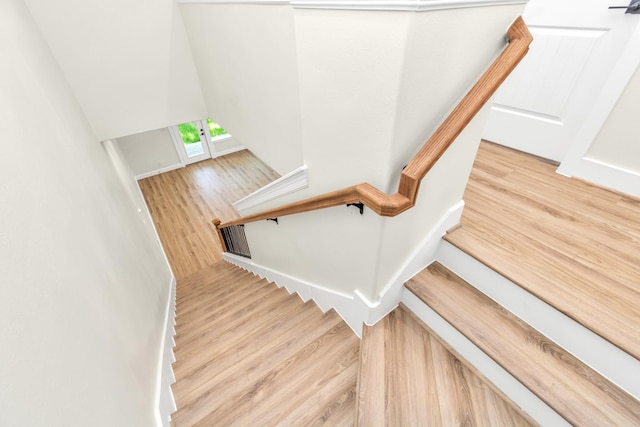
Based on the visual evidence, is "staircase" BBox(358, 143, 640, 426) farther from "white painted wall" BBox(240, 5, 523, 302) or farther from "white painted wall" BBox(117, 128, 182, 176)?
"white painted wall" BBox(117, 128, 182, 176)

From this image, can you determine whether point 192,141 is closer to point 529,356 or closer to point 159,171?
point 159,171

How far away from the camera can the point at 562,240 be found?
4.71 ft

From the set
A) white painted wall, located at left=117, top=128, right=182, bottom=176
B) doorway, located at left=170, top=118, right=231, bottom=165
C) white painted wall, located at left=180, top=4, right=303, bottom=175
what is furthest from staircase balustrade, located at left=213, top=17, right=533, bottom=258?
white painted wall, located at left=117, top=128, right=182, bottom=176

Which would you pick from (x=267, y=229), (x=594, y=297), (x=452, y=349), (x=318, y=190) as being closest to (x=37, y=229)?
(x=318, y=190)

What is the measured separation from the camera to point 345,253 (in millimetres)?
1390

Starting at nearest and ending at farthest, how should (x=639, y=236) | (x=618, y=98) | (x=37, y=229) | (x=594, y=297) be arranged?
(x=37, y=229) < (x=594, y=297) < (x=639, y=236) < (x=618, y=98)

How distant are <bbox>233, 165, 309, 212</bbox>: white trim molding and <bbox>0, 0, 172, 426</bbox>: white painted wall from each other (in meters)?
0.91

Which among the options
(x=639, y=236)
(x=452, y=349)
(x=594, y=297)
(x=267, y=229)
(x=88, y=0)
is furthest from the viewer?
(x=267, y=229)

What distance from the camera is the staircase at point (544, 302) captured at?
100cm

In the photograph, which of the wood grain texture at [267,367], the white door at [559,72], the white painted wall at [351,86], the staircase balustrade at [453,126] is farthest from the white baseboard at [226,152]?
the staircase balustrade at [453,126]

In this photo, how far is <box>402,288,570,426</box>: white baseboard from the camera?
1.03 meters

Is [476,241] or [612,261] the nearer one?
[612,261]

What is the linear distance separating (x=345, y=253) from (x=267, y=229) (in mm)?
1077

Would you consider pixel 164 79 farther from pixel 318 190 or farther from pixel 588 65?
pixel 588 65
